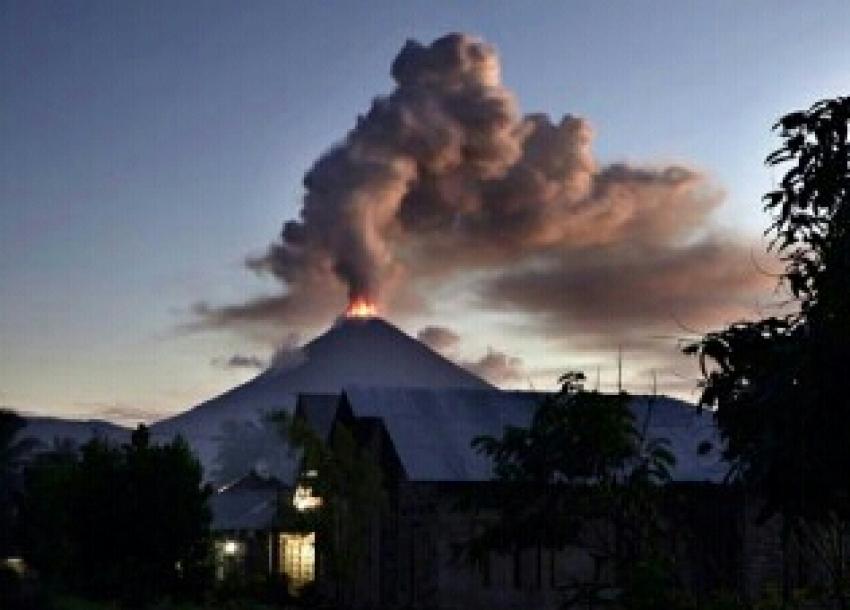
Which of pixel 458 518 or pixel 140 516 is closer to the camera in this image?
pixel 140 516

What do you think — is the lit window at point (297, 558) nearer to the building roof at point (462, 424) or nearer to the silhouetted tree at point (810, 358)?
the building roof at point (462, 424)

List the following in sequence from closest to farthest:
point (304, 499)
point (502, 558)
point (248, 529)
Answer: point (502, 558), point (304, 499), point (248, 529)

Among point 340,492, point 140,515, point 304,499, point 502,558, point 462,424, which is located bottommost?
point 502,558

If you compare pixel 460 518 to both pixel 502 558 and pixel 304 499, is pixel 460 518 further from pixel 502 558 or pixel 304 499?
pixel 304 499

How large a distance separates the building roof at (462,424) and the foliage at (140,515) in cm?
734

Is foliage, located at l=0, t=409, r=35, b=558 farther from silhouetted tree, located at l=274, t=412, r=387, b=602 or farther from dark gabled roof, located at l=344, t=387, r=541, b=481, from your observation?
dark gabled roof, located at l=344, t=387, r=541, b=481

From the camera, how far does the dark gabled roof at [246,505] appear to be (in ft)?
199

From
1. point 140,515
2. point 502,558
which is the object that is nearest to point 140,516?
point 140,515

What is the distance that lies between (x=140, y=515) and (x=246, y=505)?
3654 centimetres

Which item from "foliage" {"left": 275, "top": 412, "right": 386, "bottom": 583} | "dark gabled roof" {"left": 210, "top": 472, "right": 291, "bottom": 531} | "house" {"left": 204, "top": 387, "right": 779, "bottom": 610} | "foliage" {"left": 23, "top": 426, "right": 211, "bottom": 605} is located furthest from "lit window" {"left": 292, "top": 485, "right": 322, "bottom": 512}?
"dark gabled roof" {"left": 210, "top": 472, "right": 291, "bottom": 531}

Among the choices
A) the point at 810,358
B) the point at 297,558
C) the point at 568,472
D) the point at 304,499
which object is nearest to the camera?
the point at 810,358

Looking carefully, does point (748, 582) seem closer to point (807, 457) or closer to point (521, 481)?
point (521, 481)

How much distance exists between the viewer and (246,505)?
234 feet

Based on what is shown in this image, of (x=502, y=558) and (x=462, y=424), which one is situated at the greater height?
(x=462, y=424)
